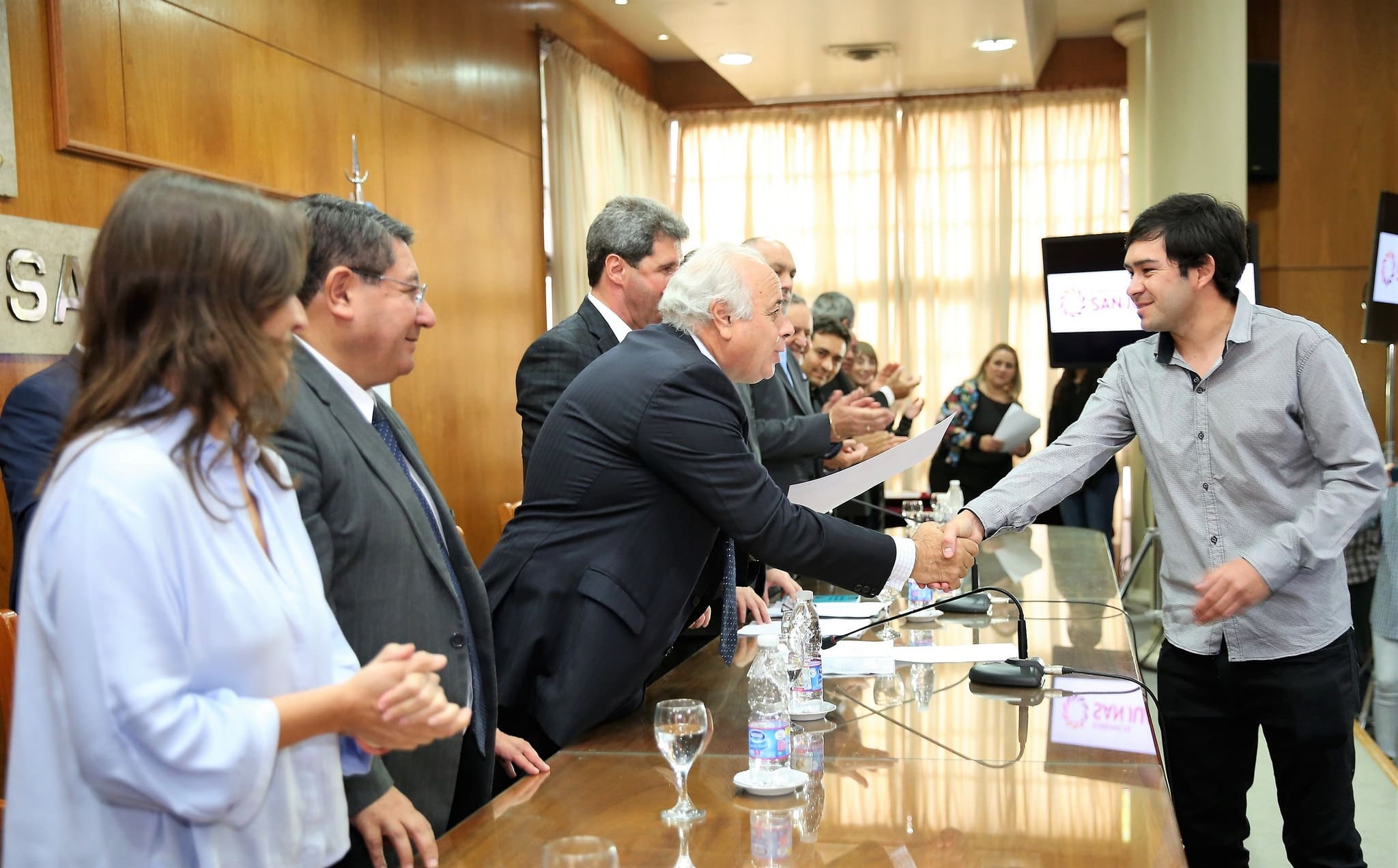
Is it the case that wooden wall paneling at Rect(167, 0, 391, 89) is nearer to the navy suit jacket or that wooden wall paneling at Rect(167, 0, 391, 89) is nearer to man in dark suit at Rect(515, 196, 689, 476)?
A: man in dark suit at Rect(515, 196, 689, 476)

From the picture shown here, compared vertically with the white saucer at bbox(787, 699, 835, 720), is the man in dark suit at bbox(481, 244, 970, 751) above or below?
above

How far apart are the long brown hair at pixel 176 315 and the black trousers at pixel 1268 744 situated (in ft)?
6.28

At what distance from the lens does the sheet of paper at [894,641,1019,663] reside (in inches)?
97.9

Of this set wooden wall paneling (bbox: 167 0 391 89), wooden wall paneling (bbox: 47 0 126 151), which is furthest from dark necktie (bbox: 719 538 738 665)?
wooden wall paneling (bbox: 167 0 391 89)

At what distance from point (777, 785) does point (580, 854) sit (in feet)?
1.24

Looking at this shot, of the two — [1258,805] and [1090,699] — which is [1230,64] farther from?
[1090,699]

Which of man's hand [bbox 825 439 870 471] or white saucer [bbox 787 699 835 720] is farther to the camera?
man's hand [bbox 825 439 870 471]

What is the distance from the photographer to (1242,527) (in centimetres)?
236

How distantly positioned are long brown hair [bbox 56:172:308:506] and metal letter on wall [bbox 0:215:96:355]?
2.26 m

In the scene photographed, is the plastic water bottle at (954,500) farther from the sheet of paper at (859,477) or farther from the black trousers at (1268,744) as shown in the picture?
the black trousers at (1268,744)

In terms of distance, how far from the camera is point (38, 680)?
1222mm

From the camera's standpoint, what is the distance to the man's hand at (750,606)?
2.83 metres

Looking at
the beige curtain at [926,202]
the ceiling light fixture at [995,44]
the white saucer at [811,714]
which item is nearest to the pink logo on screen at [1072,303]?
the ceiling light fixture at [995,44]

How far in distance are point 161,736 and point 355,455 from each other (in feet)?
2.05
